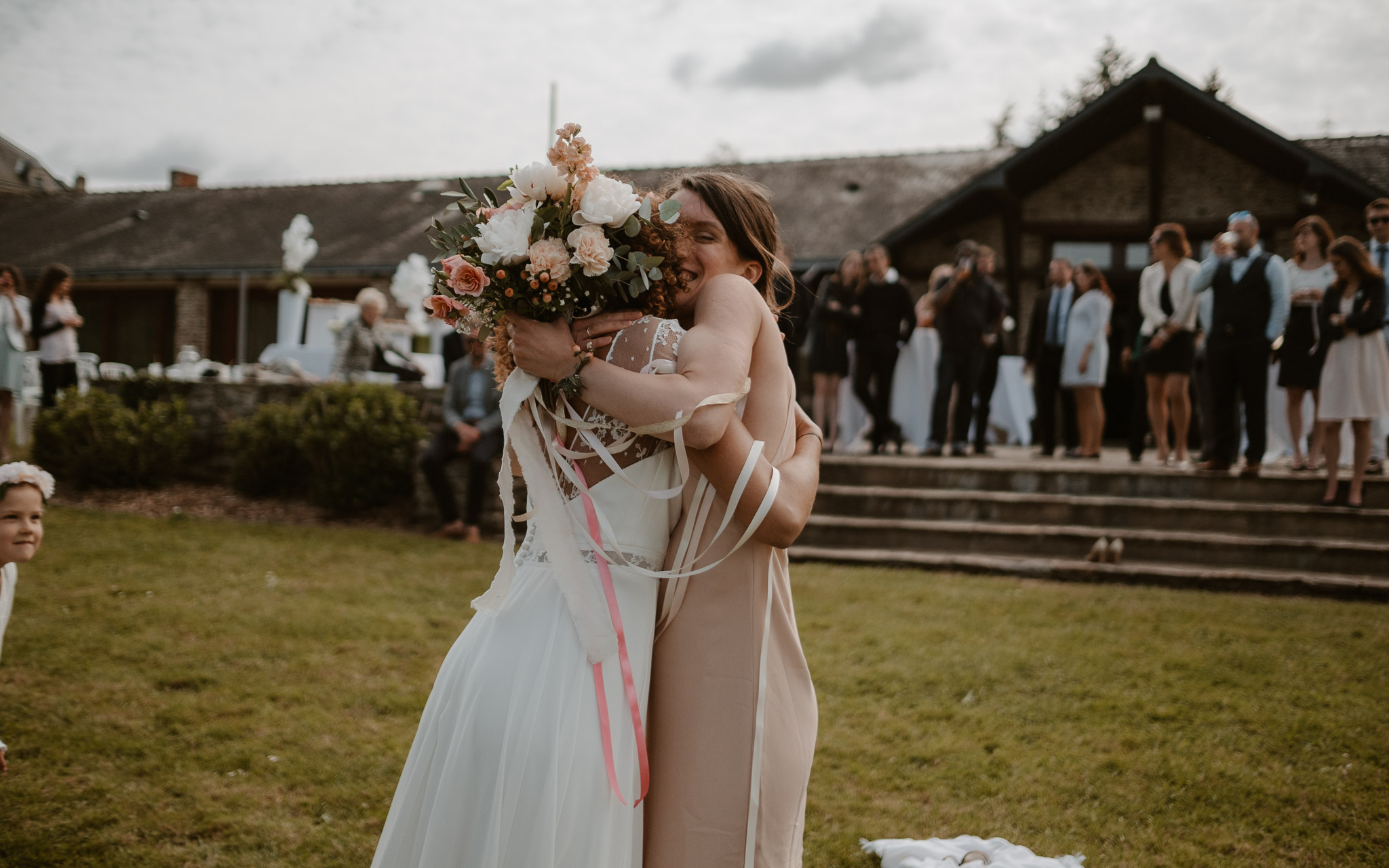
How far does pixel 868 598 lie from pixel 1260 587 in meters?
2.94

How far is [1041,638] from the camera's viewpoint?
227 inches

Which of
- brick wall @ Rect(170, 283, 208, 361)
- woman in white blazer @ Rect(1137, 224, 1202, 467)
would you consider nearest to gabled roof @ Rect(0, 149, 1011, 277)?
brick wall @ Rect(170, 283, 208, 361)

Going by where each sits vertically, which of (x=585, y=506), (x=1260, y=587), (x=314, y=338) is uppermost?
(x=314, y=338)

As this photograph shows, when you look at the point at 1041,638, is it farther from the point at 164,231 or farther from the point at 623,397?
the point at 164,231

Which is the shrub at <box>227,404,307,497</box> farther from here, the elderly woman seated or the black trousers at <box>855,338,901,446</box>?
the black trousers at <box>855,338,901,446</box>

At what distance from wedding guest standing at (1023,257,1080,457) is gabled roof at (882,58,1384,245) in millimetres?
4397

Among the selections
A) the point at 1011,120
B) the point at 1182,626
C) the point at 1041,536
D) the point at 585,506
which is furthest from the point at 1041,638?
the point at 1011,120

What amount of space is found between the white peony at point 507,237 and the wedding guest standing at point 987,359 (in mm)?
8702

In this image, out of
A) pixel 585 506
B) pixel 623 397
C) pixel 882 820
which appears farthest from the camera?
pixel 882 820

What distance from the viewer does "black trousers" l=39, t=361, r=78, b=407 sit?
11195 millimetres

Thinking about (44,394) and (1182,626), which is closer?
(1182,626)

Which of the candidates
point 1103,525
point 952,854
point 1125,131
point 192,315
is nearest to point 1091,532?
point 1103,525

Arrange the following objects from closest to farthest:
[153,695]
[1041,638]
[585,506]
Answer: [585,506], [153,695], [1041,638]

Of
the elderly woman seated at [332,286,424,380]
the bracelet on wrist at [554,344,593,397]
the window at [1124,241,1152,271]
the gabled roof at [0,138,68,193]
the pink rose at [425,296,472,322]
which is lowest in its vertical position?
the bracelet on wrist at [554,344,593,397]
